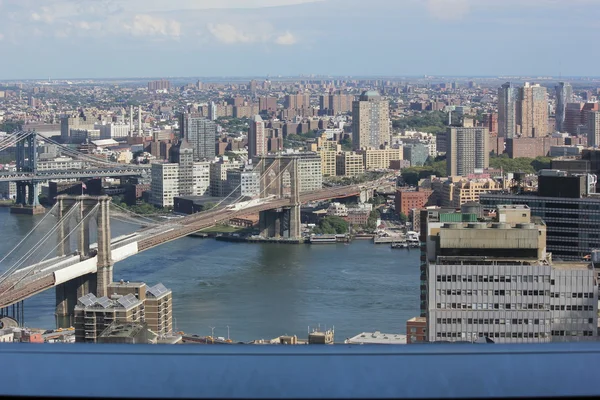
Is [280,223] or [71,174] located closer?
[280,223]

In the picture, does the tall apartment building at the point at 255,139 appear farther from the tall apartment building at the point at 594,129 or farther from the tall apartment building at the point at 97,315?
the tall apartment building at the point at 97,315

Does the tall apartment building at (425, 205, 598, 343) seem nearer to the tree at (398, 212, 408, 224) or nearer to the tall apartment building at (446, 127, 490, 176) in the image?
the tree at (398, 212, 408, 224)

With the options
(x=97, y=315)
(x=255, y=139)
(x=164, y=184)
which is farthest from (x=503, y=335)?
(x=255, y=139)

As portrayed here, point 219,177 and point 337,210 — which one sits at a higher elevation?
point 219,177

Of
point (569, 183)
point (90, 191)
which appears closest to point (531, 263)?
point (569, 183)

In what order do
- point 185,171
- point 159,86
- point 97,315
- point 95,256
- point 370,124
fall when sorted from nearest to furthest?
point 97,315, point 95,256, point 185,171, point 370,124, point 159,86

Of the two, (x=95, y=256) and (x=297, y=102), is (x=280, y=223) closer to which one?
(x=95, y=256)

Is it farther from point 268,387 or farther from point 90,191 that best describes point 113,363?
point 90,191
